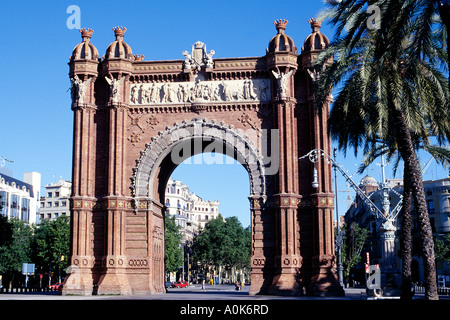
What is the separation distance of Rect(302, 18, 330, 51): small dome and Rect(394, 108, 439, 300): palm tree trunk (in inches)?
562

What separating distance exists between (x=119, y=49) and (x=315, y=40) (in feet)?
39.9

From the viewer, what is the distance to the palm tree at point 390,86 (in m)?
20.0

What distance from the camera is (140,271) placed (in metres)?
35.3

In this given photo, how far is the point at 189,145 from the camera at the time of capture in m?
38.6

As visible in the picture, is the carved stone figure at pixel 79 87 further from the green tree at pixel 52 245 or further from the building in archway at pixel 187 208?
the building in archway at pixel 187 208

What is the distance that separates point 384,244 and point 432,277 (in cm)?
677

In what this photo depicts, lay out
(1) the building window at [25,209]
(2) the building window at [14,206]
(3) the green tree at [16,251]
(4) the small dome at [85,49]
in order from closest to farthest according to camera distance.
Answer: (4) the small dome at [85,49], (3) the green tree at [16,251], (2) the building window at [14,206], (1) the building window at [25,209]

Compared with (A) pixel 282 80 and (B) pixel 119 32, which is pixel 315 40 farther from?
(B) pixel 119 32

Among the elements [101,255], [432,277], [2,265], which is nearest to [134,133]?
[101,255]

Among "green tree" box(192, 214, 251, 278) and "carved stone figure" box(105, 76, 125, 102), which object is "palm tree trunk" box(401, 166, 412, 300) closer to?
"carved stone figure" box(105, 76, 125, 102)

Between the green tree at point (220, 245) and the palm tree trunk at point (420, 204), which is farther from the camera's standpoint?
the green tree at point (220, 245)

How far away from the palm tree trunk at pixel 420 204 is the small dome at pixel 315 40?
46.8 ft

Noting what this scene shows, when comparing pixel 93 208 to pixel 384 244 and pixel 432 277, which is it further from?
pixel 432 277

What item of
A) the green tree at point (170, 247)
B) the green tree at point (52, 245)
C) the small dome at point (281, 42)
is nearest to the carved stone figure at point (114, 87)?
the small dome at point (281, 42)
